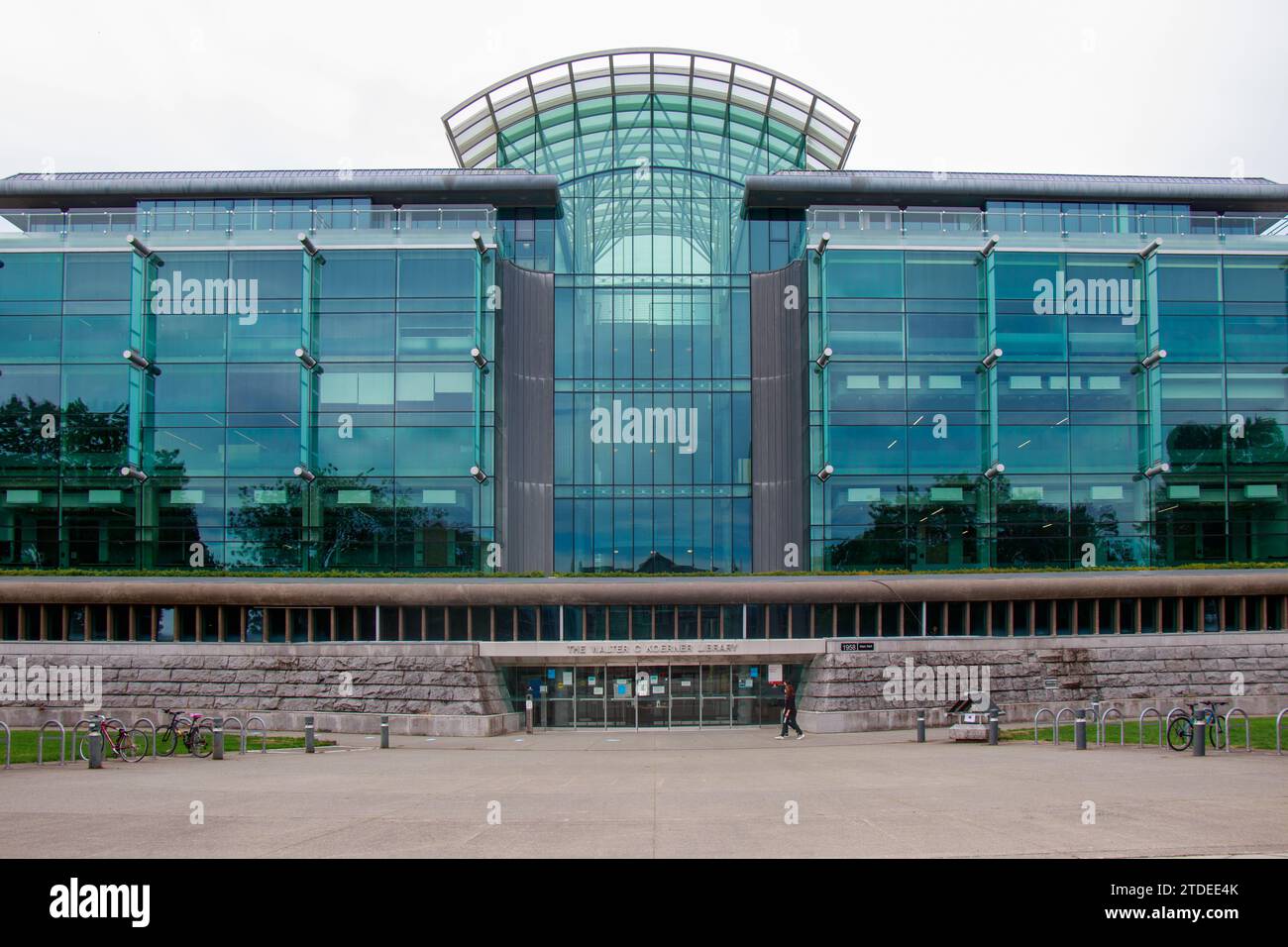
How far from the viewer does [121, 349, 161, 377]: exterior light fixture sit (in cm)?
4119

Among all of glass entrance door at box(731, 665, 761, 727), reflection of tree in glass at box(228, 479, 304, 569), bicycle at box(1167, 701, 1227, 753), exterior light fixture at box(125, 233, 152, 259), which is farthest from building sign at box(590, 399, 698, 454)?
bicycle at box(1167, 701, 1227, 753)

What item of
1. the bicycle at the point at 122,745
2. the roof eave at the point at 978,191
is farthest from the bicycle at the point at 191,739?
the roof eave at the point at 978,191

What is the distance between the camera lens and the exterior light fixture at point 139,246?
137 feet

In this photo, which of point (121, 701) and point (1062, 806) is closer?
point (1062, 806)

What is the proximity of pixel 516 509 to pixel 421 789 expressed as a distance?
29.2m

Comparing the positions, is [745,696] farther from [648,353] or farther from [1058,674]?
[648,353]

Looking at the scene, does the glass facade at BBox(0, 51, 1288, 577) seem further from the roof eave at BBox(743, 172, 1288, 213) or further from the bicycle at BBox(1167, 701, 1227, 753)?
the bicycle at BBox(1167, 701, 1227, 753)

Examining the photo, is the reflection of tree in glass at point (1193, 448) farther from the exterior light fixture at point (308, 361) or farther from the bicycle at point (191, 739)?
the bicycle at point (191, 739)

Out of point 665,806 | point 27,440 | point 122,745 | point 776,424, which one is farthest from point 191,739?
point 776,424

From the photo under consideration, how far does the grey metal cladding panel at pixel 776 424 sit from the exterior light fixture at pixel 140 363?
78.2 ft

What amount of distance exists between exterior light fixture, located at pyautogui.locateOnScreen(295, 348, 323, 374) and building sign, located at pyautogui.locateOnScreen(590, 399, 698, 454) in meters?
11.3
